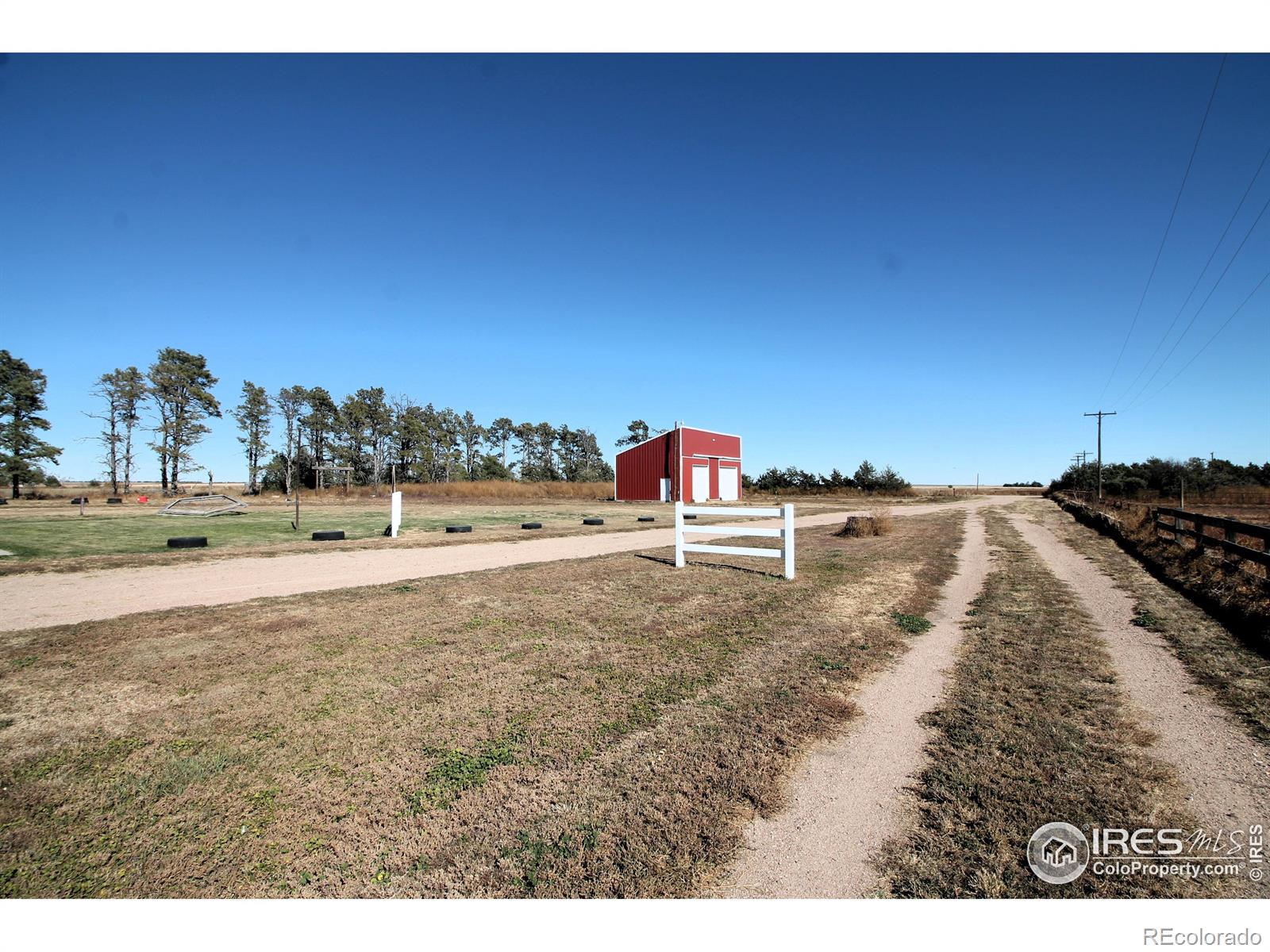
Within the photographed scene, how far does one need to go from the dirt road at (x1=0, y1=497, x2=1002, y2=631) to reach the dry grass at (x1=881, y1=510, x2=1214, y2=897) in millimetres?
8208

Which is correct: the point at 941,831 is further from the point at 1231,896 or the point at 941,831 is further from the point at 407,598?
the point at 407,598

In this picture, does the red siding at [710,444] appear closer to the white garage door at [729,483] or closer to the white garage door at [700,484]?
the white garage door at [729,483]

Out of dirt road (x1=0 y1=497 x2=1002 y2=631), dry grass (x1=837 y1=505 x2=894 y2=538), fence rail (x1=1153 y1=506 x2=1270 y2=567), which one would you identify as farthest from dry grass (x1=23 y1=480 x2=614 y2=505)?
fence rail (x1=1153 y1=506 x2=1270 y2=567)

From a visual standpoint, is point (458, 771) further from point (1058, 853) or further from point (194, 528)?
point (194, 528)

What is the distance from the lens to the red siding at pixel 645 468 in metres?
42.7

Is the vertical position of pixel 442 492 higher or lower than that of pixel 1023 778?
higher

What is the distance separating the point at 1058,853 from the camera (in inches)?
99.8

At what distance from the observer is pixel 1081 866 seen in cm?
243

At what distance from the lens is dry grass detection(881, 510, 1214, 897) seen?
2.33m

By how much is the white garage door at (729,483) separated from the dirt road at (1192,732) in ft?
128

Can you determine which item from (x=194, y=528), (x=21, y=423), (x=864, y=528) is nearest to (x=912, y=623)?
(x=864, y=528)

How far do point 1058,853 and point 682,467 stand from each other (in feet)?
128

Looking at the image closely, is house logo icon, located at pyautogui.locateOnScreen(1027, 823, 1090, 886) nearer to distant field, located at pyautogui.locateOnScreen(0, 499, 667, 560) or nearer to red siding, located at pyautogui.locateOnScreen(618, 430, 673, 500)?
distant field, located at pyautogui.locateOnScreen(0, 499, 667, 560)

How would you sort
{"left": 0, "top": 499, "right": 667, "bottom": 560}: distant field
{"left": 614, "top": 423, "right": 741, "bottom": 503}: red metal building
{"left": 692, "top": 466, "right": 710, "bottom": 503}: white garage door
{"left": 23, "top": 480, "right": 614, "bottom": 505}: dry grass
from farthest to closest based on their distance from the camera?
{"left": 23, "top": 480, "right": 614, "bottom": 505}: dry grass
{"left": 692, "top": 466, "right": 710, "bottom": 503}: white garage door
{"left": 614, "top": 423, "right": 741, "bottom": 503}: red metal building
{"left": 0, "top": 499, "right": 667, "bottom": 560}: distant field
